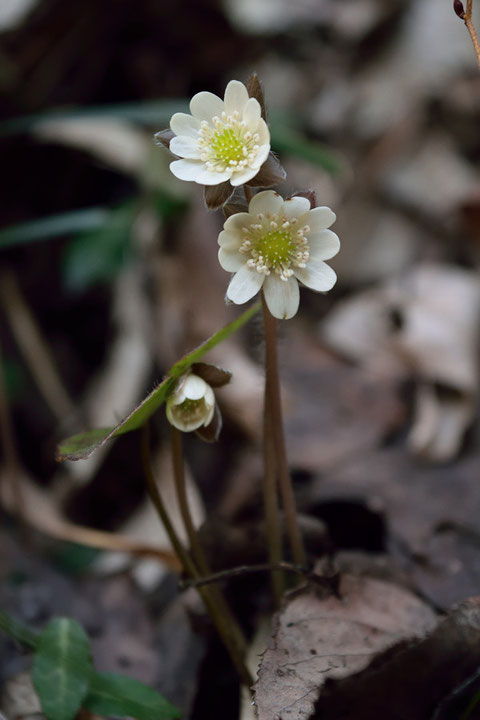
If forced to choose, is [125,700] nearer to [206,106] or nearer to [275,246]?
[275,246]

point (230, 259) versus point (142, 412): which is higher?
point (230, 259)

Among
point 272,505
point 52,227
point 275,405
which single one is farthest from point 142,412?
point 52,227

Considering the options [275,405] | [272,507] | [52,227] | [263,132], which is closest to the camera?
[263,132]

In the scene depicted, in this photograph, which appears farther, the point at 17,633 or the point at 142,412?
the point at 17,633

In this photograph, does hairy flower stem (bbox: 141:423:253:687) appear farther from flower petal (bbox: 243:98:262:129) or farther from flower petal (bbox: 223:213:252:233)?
flower petal (bbox: 243:98:262:129)

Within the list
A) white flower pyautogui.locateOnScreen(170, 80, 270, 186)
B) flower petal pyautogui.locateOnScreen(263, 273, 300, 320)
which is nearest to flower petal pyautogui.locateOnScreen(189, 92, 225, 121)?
white flower pyautogui.locateOnScreen(170, 80, 270, 186)

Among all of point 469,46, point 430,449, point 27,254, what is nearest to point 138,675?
point 430,449

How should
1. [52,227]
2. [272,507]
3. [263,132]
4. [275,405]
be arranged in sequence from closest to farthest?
[263,132]
[275,405]
[272,507]
[52,227]
